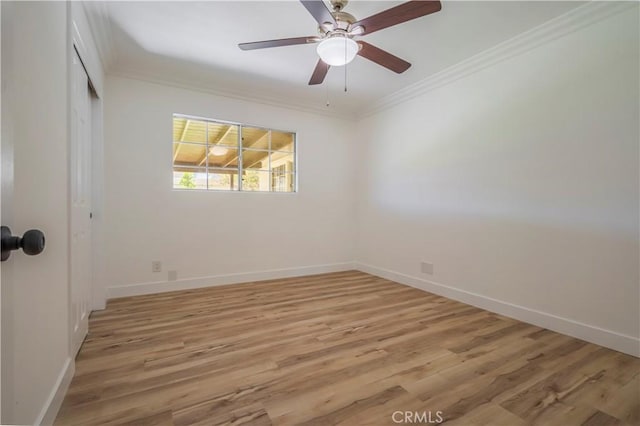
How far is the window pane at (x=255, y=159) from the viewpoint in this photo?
381 cm

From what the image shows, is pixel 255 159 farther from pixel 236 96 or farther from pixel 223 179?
pixel 236 96

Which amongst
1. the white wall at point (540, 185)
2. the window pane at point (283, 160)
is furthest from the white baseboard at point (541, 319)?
the window pane at point (283, 160)

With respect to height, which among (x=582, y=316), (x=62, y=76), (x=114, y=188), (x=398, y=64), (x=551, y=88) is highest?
(x=398, y=64)

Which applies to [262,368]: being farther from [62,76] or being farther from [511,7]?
[511,7]

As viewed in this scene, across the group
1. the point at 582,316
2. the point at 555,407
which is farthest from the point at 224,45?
the point at 582,316

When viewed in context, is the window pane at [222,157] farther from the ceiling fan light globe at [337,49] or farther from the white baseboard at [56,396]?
the white baseboard at [56,396]

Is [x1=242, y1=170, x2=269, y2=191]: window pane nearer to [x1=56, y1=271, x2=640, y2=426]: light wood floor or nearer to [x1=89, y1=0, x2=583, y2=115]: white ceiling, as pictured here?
[x1=89, y1=0, x2=583, y2=115]: white ceiling

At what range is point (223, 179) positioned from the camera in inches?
144

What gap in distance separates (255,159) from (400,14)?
2.62 meters

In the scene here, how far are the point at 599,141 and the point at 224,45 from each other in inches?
127

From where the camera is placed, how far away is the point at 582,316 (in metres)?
2.17

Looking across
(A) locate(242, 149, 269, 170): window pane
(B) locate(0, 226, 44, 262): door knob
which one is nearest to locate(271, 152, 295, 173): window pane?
(A) locate(242, 149, 269, 170): window pane

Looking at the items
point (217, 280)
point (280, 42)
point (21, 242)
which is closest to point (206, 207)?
point (217, 280)

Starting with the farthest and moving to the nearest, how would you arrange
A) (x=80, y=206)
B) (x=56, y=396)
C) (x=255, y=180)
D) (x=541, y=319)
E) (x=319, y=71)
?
(x=255, y=180), (x=319, y=71), (x=541, y=319), (x=80, y=206), (x=56, y=396)
